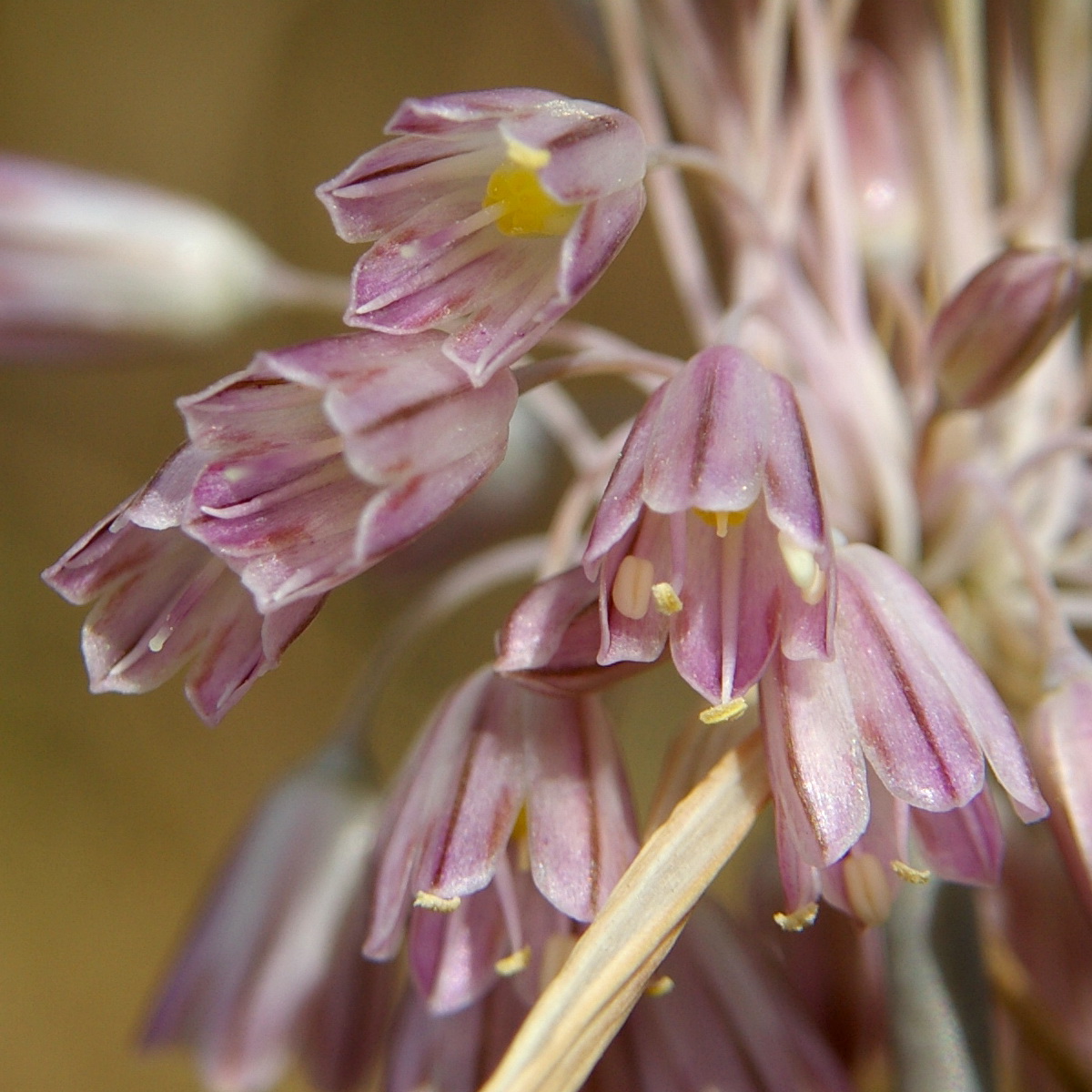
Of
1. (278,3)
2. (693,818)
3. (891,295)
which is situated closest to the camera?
(693,818)

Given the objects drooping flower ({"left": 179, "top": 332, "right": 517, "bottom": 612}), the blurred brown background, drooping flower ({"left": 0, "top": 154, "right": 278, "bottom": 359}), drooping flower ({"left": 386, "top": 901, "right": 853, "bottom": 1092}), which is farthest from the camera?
the blurred brown background

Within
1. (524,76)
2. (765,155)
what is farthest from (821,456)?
(524,76)

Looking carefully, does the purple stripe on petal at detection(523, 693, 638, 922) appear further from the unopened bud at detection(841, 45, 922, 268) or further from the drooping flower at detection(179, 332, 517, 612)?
the unopened bud at detection(841, 45, 922, 268)

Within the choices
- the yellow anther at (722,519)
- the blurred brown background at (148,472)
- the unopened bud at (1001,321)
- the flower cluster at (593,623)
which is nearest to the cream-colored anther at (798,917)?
the flower cluster at (593,623)

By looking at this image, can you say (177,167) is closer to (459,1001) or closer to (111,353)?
(111,353)

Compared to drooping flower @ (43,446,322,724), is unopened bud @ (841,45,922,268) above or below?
below

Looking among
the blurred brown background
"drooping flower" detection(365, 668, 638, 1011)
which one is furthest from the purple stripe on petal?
the blurred brown background

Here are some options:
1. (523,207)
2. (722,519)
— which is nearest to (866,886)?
(722,519)
